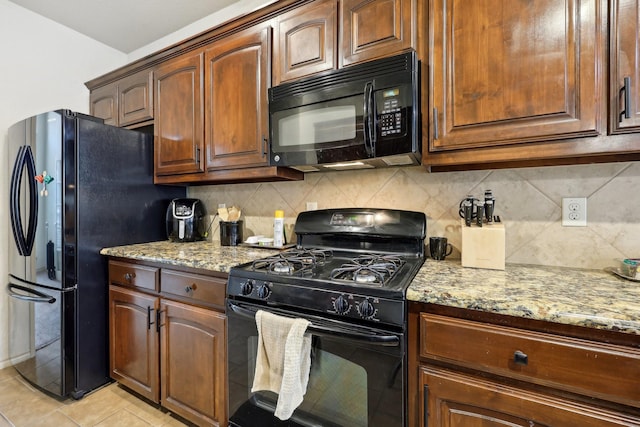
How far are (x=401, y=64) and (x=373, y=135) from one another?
303 mm

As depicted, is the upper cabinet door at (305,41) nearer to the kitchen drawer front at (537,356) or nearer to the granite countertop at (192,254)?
the granite countertop at (192,254)

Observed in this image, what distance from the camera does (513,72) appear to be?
110 centimetres

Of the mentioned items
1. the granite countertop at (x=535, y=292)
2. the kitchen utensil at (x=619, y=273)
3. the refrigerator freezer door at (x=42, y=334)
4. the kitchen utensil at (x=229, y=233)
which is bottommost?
the refrigerator freezer door at (x=42, y=334)

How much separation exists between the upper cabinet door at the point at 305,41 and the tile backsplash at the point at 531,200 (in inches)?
23.8

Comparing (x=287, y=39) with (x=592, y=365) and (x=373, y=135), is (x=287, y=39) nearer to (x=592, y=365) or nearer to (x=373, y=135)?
(x=373, y=135)

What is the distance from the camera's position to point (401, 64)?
1.22 meters

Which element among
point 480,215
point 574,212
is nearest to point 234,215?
point 480,215

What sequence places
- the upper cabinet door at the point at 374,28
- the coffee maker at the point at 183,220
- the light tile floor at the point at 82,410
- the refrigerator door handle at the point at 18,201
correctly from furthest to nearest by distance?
1. the coffee maker at the point at 183,220
2. the refrigerator door handle at the point at 18,201
3. the light tile floor at the point at 82,410
4. the upper cabinet door at the point at 374,28

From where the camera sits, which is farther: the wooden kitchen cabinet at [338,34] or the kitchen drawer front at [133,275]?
the kitchen drawer front at [133,275]

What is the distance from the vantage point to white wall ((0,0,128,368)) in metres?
2.18

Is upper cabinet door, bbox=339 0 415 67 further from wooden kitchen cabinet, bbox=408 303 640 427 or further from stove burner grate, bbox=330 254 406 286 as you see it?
wooden kitchen cabinet, bbox=408 303 640 427

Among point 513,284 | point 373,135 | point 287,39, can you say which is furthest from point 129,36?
point 513,284

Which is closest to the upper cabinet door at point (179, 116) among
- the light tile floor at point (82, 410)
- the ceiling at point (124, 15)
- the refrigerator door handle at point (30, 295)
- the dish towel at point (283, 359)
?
the ceiling at point (124, 15)

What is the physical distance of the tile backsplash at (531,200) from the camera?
120cm
